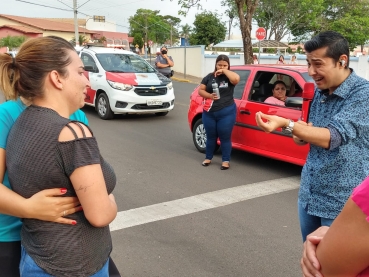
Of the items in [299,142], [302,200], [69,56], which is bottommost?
[302,200]

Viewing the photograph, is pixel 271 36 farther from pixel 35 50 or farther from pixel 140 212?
pixel 35 50

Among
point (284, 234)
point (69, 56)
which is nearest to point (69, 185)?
point (69, 56)

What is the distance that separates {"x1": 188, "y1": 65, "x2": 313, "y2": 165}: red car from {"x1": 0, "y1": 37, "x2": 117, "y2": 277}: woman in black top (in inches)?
177

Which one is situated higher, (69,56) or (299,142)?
(69,56)

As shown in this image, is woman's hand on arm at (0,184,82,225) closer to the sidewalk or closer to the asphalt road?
the asphalt road

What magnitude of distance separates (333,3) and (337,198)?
43.6 metres

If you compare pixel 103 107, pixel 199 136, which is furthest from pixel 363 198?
pixel 103 107

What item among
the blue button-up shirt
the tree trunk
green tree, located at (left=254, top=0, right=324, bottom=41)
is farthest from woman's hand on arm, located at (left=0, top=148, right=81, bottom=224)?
green tree, located at (left=254, top=0, right=324, bottom=41)

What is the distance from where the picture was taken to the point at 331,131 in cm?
228

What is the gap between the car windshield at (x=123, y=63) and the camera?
1111cm

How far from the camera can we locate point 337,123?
2.32 meters

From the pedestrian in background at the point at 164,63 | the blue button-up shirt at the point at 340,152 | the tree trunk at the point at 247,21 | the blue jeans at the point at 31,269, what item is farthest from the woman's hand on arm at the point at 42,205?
the tree trunk at the point at 247,21

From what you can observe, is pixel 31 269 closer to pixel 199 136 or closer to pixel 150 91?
pixel 199 136

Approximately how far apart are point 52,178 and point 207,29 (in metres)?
53.1
